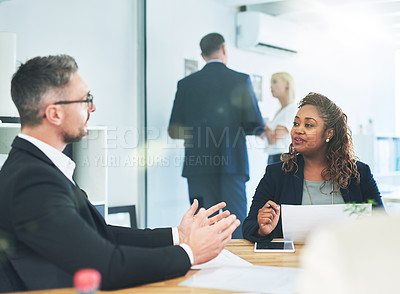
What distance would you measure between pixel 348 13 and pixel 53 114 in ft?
8.65

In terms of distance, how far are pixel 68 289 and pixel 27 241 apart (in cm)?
17

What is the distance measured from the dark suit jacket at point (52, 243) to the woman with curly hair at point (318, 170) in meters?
1.10

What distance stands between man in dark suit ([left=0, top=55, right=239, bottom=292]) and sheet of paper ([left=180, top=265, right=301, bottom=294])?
0.06m

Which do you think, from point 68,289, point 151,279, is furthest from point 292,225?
point 68,289

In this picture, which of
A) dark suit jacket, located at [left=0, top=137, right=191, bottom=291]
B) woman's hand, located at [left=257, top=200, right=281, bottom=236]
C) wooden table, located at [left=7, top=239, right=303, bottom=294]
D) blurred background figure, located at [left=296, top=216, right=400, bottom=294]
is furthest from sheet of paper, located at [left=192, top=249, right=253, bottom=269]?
blurred background figure, located at [left=296, top=216, right=400, bottom=294]

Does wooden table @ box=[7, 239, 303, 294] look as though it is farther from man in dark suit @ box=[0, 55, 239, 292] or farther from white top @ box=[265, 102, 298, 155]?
white top @ box=[265, 102, 298, 155]

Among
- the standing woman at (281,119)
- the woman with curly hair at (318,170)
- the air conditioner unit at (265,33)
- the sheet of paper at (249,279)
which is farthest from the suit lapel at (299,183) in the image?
the air conditioner unit at (265,33)

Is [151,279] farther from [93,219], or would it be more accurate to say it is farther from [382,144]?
[382,144]

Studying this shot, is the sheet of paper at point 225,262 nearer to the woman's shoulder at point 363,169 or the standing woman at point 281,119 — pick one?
the woman's shoulder at point 363,169

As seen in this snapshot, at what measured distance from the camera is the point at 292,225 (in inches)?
74.0

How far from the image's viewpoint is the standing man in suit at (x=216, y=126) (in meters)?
3.83

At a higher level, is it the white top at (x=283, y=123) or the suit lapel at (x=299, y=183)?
the white top at (x=283, y=123)

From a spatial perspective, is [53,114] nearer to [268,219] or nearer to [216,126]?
[268,219]

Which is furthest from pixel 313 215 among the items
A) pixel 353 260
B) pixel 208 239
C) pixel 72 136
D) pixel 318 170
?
pixel 353 260
